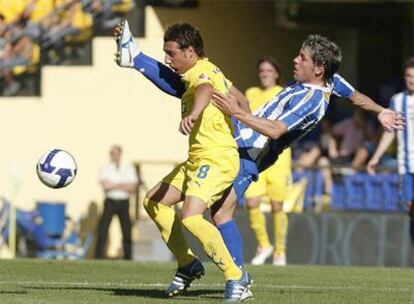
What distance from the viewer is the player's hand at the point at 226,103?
10.0m

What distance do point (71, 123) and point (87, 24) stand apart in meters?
1.68

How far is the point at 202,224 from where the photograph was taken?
409 inches

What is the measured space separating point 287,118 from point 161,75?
1.35 m

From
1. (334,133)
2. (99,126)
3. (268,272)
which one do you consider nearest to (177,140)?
(99,126)

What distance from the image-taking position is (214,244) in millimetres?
10336

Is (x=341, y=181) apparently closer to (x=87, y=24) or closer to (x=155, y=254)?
(x=155, y=254)

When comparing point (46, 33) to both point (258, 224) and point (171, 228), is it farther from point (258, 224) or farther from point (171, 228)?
point (171, 228)

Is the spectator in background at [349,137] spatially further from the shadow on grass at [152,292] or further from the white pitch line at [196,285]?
the shadow on grass at [152,292]

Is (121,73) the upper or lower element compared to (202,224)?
upper

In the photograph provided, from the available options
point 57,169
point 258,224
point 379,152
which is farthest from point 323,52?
point 258,224

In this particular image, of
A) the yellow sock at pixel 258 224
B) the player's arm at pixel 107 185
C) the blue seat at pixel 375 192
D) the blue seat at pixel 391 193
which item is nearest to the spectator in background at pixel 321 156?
the blue seat at pixel 375 192

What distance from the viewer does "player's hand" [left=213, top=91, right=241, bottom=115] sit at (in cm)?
1002

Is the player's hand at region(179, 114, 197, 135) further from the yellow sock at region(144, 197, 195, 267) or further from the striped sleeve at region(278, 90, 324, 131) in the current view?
the yellow sock at region(144, 197, 195, 267)

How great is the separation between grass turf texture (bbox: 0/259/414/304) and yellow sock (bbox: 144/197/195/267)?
322 millimetres
